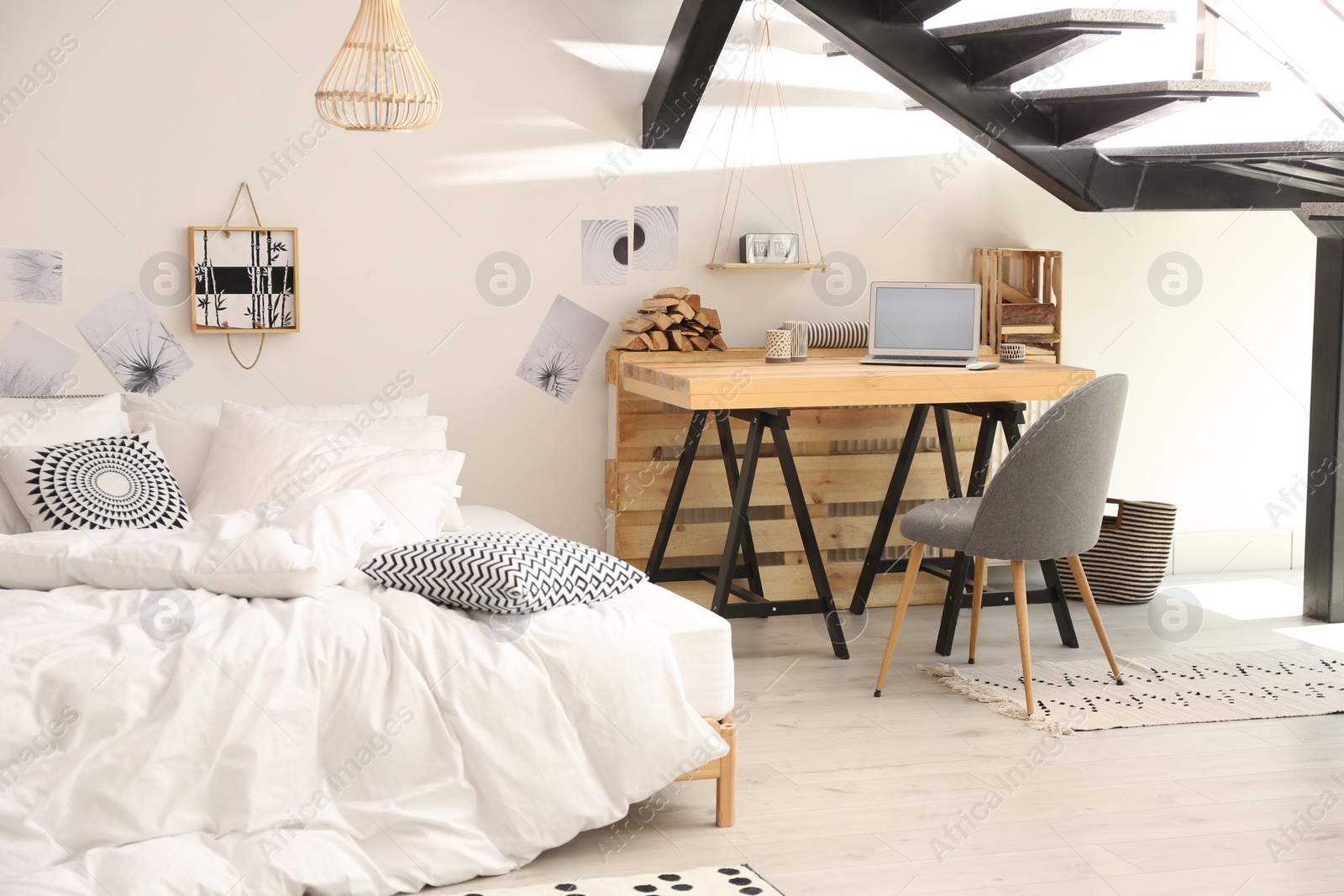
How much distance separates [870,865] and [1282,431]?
136 inches

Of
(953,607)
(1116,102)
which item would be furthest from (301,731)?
(1116,102)

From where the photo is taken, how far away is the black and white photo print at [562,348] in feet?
13.8

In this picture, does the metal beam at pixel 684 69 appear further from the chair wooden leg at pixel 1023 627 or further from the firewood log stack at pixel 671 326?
the chair wooden leg at pixel 1023 627

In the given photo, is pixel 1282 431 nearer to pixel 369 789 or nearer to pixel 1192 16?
pixel 1192 16

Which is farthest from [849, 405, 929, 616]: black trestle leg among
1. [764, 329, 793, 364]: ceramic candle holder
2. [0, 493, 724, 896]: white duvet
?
[0, 493, 724, 896]: white duvet

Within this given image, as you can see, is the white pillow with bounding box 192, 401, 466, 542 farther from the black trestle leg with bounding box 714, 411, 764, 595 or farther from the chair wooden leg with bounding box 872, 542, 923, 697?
the chair wooden leg with bounding box 872, 542, 923, 697

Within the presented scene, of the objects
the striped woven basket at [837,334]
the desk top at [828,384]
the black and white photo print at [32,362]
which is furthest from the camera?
the striped woven basket at [837,334]

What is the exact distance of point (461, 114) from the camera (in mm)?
4035

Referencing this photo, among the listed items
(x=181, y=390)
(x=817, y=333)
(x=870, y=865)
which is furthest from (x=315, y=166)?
(x=870, y=865)

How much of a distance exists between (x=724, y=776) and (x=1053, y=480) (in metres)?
1.26

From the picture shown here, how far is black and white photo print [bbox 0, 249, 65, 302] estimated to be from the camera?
3.71m

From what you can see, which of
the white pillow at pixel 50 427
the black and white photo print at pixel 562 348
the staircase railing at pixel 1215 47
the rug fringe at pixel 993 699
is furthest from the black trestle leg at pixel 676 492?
the staircase railing at pixel 1215 47

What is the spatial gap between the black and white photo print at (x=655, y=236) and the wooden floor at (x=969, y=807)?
4.96 ft

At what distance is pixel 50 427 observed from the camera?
3102 mm
